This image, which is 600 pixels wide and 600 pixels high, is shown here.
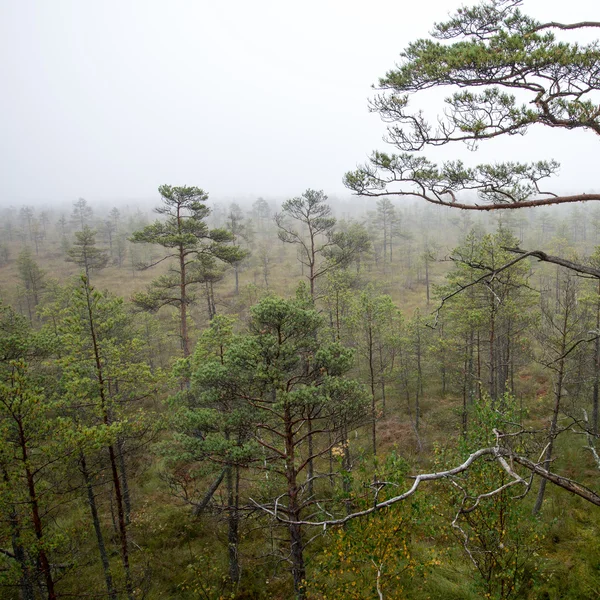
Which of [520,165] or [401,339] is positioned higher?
[520,165]

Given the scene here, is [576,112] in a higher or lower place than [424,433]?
higher

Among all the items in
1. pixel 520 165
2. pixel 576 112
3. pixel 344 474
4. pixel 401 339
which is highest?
pixel 576 112

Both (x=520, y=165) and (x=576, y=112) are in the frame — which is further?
(x=520, y=165)

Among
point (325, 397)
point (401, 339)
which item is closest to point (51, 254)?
point (401, 339)

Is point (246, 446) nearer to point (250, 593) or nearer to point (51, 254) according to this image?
point (250, 593)

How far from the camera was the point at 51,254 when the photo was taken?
7138cm

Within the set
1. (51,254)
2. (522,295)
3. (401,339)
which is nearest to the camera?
(522,295)

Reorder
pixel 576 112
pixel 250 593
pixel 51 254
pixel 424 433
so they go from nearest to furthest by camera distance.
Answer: pixel 576 112, pixel 250 593, pixel 424 433, pixel 51 254

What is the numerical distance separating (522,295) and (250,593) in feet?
55.5

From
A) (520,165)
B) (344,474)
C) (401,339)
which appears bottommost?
(401,339)

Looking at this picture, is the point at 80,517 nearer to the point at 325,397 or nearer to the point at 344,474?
the point at 325,397

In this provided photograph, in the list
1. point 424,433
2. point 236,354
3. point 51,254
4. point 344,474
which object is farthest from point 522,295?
point 51,254

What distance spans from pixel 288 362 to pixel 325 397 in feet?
4.50

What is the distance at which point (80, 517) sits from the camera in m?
15.6
